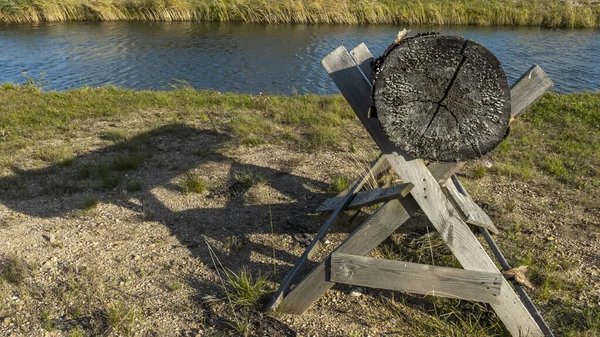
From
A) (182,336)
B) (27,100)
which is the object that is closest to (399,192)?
(182,336)

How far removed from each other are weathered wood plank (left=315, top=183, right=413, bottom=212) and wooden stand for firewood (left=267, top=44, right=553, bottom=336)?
12mm

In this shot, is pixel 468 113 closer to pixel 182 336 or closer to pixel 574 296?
pixel 574 296

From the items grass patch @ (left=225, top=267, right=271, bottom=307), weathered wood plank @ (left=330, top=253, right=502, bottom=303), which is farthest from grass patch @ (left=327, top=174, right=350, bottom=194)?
weathered wood plank @ (left=330, top=253, right=502, bottom=303)

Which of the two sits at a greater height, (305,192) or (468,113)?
(468,113)

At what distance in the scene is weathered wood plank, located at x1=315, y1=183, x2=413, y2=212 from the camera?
329 cm

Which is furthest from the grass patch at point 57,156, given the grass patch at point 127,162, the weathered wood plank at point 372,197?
the weathered wood plank at point 372,197

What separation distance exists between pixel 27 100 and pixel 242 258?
893cm

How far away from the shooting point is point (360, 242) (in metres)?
3.56

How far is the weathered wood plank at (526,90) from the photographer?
3271 millimetres

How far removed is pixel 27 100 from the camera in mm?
11219

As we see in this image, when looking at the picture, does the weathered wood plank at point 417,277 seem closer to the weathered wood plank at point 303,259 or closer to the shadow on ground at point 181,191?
the weathered wood plank at point 303,259

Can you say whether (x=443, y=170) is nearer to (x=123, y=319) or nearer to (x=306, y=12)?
(x=123, y=319)

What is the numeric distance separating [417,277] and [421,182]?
0.76 m

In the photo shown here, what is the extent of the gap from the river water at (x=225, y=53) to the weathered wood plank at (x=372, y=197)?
9.27 meters
